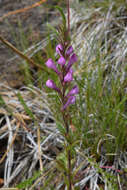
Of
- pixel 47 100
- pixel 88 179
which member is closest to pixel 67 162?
pixel 88 179

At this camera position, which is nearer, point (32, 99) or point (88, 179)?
point (88, 179)

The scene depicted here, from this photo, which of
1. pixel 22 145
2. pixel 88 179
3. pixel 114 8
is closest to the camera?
pixel 88 179

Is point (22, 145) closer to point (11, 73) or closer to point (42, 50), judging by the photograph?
point (11, 73)

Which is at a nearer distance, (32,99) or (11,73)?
(32,99)

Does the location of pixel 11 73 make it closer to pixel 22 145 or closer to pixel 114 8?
pixel 22 145

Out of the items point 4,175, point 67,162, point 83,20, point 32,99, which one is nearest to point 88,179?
point 67,162

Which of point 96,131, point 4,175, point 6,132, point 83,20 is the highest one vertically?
point 83,20

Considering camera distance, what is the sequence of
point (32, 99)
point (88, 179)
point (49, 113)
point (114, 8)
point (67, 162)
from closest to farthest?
1. point (67, 162)
2. point (88, 179)
3. point (49, 113)
4. point (32, 99)
5. point (114, 8)

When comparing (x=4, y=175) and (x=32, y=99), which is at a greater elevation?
(x=32, y=99)

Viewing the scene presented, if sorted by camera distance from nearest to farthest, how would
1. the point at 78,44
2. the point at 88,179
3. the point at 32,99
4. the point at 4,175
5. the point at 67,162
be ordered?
the point at 67,162
the point at 88,179
the point at 4,175
the point at 32,99
the point at 78,44
